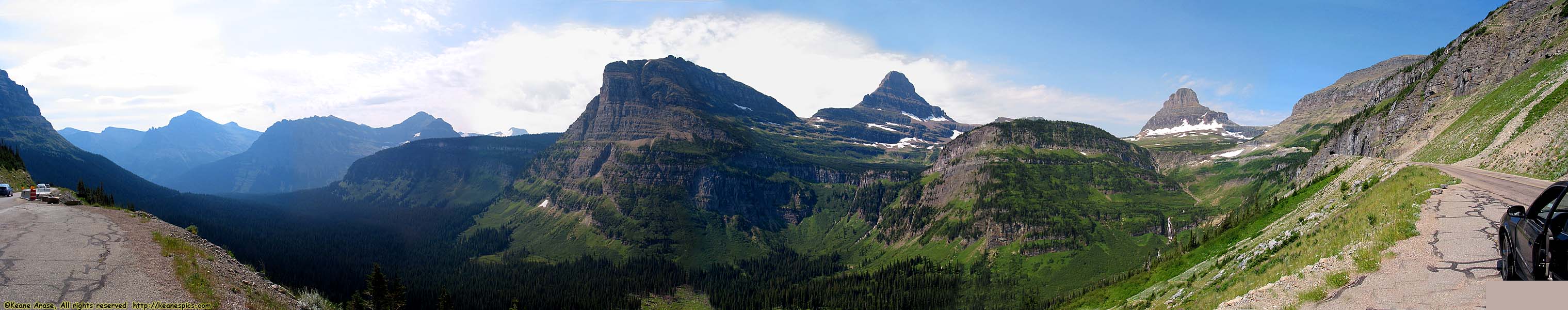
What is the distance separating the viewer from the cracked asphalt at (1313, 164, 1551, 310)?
13930 millimetres

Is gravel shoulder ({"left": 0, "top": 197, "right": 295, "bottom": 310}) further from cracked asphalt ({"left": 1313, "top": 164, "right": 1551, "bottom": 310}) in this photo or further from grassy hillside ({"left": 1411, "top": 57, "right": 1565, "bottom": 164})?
grassy hillside ({"left": 1411, "top": 57, "right": 1565, "bottom": 164})

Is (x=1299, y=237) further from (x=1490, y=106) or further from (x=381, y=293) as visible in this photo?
(x=381, y=293)

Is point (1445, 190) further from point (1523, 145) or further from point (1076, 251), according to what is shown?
point (1076, 251)

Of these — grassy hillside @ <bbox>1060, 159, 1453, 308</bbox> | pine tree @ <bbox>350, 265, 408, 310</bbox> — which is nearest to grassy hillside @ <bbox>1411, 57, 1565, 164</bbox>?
grassy hillside @ <bbox>1060, 159, 1453, 308</bbox>

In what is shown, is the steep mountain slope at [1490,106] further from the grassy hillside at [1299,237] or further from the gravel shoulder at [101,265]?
the gravel shoulder at [101,265]

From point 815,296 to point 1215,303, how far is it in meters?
171

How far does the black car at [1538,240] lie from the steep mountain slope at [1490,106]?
3425cm

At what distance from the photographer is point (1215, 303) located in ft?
80.1

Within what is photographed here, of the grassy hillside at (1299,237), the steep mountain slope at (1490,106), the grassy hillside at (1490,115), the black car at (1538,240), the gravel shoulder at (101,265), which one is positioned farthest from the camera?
the grassy hillside at (1490,115)

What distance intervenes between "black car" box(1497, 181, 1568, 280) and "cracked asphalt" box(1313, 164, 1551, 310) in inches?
36.2

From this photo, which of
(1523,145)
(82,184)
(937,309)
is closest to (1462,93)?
(1523,145)

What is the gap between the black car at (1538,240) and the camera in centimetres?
1056

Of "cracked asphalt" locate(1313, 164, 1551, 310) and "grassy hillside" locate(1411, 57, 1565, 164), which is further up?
"grassy hillside" locate(1411, 57, 1565, 164)

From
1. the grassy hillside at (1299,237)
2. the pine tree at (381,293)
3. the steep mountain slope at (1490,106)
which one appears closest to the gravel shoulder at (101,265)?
the pine tree at (381,293)
